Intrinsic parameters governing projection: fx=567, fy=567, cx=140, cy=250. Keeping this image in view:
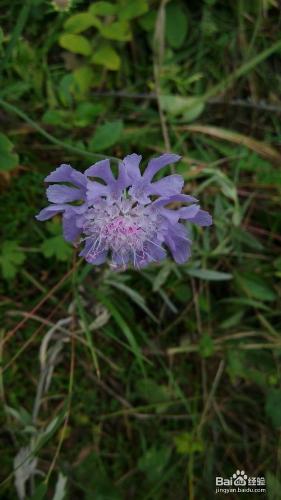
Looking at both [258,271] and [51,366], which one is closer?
[51,366]

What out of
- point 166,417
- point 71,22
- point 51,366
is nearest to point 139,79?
point 71,22

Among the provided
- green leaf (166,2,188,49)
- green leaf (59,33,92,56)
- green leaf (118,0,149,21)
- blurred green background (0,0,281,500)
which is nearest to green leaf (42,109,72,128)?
blurred green background (0,0,281,500)

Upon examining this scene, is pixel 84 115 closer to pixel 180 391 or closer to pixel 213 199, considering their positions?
pixel 213 199

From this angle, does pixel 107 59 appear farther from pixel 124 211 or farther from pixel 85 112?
pixel 124 211

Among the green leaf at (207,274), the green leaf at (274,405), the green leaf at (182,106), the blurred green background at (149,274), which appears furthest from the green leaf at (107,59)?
the green leaf at (274,405)

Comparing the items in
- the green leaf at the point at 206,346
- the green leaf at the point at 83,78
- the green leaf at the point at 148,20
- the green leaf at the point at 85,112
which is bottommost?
the green leaf at the point at 206,346

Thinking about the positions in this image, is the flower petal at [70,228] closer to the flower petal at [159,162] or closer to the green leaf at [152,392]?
the flower petal at [159,162]
